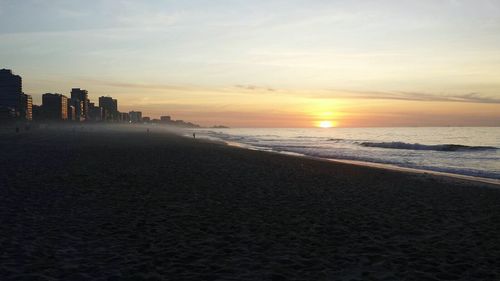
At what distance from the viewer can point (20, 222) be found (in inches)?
440

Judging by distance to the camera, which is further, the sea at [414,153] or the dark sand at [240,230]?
the sea at [414,153]

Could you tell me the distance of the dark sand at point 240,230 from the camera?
7918 millimetres

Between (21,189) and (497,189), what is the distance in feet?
73.7

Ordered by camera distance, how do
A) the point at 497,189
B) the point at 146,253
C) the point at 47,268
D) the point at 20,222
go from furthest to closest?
the point at 497,189, the point at 20,222, the point at 146,253, the point at 47,268

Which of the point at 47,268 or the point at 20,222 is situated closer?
the point at 47,268

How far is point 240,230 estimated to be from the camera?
36.5ft

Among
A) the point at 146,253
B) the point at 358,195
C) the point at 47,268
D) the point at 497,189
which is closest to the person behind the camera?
the point at 47,268

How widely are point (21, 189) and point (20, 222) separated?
622 cm

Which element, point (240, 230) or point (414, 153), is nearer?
point (240, 230)

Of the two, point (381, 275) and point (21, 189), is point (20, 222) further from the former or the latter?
point (381, 275)

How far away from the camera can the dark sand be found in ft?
26.0

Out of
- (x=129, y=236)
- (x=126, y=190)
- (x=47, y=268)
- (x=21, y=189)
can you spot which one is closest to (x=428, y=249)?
(x=129, y=236)

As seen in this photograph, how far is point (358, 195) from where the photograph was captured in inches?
696

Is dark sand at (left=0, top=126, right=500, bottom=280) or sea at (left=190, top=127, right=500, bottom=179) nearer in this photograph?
dark sand at (left=0, top=126, right=500, bottom=280)
